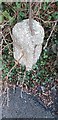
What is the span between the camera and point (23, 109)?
2119 mm

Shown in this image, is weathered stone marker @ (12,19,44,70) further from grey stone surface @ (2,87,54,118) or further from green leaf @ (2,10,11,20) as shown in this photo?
grey stone surface @ (2,87,54,118)

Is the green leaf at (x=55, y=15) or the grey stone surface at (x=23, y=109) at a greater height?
the green leaf at (x=55, y=15)

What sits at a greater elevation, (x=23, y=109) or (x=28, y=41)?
(x=28, y=41)

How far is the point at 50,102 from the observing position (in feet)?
7.30

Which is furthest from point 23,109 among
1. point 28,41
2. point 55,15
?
point 28,41

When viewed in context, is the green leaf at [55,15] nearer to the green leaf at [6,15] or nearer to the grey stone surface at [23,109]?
the green leaf at [6,15]

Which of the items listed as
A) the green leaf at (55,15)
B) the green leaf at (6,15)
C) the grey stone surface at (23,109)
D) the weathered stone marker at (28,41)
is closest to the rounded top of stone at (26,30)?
the weathered stone marker at (28,41)

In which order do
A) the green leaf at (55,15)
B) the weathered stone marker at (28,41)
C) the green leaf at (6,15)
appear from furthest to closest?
the green leaf at (55,15)
the green leaf at (6,15)
the weathered stone marker at (28,41)

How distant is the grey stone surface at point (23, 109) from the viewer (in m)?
2.09

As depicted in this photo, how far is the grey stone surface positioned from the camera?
2.09m

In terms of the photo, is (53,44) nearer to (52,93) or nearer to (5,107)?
(52,93)

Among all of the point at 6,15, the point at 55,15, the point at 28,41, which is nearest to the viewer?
the point at 28,41

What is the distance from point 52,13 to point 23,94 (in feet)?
2.17

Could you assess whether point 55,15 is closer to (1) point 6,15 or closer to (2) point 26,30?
(1) point 6,15
